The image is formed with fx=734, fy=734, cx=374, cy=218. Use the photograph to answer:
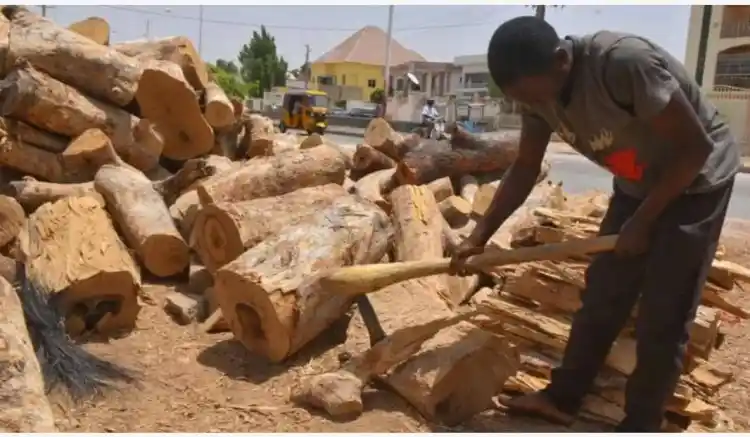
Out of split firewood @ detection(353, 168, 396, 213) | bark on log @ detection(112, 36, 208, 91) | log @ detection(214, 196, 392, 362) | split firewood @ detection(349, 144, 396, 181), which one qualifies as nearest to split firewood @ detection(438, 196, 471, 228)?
split firewood @ detection(353, 168, 396, 213)

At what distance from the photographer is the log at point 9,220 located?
4762 millimetres

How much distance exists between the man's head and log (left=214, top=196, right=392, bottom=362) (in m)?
1.45

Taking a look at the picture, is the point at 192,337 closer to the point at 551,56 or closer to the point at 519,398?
the point at 519,398

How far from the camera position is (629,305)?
311 cm

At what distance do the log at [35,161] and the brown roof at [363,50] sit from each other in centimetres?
4683

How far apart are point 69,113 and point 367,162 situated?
9.23 feet

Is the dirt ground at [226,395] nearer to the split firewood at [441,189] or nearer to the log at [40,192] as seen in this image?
the log at [40,192]

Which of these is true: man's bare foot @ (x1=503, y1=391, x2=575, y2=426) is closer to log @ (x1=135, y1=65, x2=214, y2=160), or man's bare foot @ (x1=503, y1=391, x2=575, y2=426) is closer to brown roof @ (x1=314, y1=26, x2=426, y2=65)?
log @ (x1=135, y1=65, x2=214, y2=160)

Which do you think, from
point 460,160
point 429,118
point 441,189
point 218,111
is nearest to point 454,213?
point 441,189

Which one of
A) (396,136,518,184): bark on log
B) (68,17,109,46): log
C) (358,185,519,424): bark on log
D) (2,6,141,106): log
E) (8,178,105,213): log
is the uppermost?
(68,17,109,46): log

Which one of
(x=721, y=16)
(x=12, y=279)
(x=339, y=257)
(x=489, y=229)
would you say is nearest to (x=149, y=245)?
(x=12, y=279)

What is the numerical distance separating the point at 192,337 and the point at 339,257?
95 cm

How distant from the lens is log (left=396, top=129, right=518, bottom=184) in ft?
22.8

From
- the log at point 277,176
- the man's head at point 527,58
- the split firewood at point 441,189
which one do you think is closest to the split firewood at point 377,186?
the log at point 277,176
